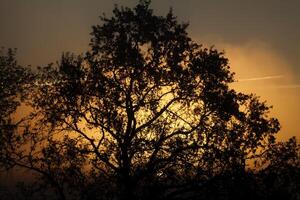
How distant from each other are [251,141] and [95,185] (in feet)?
36.5

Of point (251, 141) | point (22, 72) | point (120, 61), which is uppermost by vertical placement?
point (22, 72)

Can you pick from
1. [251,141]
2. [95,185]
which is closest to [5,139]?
[95,185]

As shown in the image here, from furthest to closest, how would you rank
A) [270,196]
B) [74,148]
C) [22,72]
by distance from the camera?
[22,72] < [74,148] < [270,196]

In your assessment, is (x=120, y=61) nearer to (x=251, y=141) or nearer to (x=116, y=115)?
(x=116, y=115)

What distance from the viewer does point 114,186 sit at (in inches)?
1330

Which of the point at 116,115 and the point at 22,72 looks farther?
the point at 22,72

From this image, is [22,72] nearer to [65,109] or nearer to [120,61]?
[65,109]

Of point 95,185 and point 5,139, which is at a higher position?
point 5,139

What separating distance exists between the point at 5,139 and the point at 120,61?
10916 mm

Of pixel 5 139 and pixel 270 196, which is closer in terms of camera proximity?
pixel 270 196

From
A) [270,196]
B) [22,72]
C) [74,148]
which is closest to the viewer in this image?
[270,196]

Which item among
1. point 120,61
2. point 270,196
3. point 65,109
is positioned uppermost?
point 120,61

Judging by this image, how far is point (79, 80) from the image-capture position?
34.3 m

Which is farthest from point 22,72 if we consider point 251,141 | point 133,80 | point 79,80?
point 251,141
